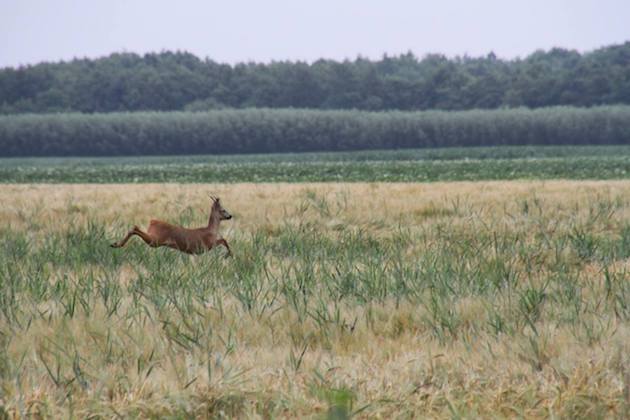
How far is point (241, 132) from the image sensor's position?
308 ft

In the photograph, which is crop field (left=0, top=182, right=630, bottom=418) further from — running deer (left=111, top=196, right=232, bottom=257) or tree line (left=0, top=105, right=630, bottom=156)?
tree line (left=0, top=105, right=630, bottom=156)

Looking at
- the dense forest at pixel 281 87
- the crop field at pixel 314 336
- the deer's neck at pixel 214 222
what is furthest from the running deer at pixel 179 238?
the dense forest at pixel 281 87

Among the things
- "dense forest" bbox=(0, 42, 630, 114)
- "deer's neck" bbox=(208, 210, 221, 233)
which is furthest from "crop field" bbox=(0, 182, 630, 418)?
"dense forest" bbox=(0, 42, 630, 114)

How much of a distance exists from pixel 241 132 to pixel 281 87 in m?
26.1

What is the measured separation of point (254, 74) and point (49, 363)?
11742 centimetres

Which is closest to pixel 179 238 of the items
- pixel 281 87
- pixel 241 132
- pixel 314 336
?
pixel 314 336

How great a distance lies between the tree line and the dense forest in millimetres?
16391

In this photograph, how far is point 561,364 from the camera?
4.34 metres

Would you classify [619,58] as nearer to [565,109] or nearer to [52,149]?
[565,109]

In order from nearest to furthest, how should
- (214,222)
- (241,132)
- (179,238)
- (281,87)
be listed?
(179,238)
(214,222)
(241,132)
(281,87)

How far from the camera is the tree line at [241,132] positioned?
92.4 m

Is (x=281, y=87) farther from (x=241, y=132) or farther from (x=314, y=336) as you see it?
(x=314, y=336)

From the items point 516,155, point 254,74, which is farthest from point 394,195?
point 254,74

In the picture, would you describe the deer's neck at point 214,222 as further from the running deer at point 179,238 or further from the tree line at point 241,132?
the tree line at point 241,132
